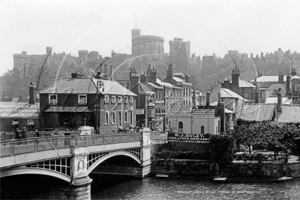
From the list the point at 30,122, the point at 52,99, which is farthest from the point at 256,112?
the point at 30,122

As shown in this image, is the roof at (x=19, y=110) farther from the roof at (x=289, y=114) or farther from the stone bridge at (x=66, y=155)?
the roof at (x=289, y=114)

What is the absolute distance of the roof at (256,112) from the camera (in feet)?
205

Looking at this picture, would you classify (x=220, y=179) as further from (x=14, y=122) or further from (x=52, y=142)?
(x=14, y=122)

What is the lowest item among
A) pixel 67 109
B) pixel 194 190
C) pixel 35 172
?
pixel 194 190

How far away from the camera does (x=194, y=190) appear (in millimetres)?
39719

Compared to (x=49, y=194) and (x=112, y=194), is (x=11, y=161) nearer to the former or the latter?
(x=49, y=194)

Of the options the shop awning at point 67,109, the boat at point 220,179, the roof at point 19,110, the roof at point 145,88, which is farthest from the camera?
the roof at point 145,88

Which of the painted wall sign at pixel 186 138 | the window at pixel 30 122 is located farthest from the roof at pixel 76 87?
the painted wall sign at pixel 186 138

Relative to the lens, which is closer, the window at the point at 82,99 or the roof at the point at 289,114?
the window at the point at 82,99

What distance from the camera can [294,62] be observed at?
144 metres

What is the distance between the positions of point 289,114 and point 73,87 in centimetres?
3078

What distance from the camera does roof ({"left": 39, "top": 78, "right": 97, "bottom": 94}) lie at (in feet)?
171

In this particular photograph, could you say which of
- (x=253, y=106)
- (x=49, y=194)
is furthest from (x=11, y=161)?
(x=253, y=106)

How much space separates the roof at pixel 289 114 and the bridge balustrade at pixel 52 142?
90.7ft
